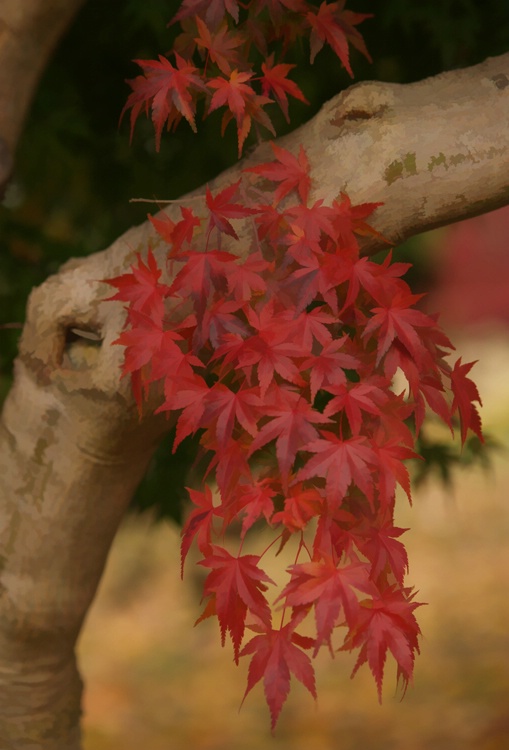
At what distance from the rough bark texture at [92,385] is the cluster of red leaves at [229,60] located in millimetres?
106

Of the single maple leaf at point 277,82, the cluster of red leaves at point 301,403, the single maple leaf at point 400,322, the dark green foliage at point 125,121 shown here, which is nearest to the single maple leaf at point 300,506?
the cluster of red leaves at point 301,403

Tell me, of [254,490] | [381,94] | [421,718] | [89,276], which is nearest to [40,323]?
[89,276]

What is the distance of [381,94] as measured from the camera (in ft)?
4.42

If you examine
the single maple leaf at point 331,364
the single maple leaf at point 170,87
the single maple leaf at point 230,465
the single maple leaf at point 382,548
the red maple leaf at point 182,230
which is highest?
the single maple leaf at point 170,87

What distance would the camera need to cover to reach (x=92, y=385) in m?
1.46

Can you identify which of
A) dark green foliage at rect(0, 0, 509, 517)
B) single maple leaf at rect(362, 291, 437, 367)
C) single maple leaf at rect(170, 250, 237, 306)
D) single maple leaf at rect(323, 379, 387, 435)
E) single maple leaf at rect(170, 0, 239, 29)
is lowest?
single maple leaf at rect(323, 379, 387, 435)

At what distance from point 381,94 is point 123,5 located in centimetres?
105

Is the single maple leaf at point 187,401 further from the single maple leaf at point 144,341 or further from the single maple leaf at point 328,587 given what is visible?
the single maple leaf at point 328,587

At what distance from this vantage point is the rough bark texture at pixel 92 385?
1.31m

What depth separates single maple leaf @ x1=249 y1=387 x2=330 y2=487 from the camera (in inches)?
41.9

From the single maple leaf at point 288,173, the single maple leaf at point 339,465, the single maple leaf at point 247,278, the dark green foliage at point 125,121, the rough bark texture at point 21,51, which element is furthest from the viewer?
the dark green foliage at point 125,121

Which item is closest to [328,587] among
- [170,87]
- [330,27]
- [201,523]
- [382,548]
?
[382,548]

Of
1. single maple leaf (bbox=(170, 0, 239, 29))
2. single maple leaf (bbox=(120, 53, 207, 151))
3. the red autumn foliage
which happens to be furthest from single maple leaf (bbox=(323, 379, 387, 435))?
single maple leaf (bbox=(170, 0, 239, 29))

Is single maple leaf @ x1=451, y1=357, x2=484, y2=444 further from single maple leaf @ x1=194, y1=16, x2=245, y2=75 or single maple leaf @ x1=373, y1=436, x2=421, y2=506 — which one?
single maple leaf @ x1=194, y1=16, x2=245, y2=75
